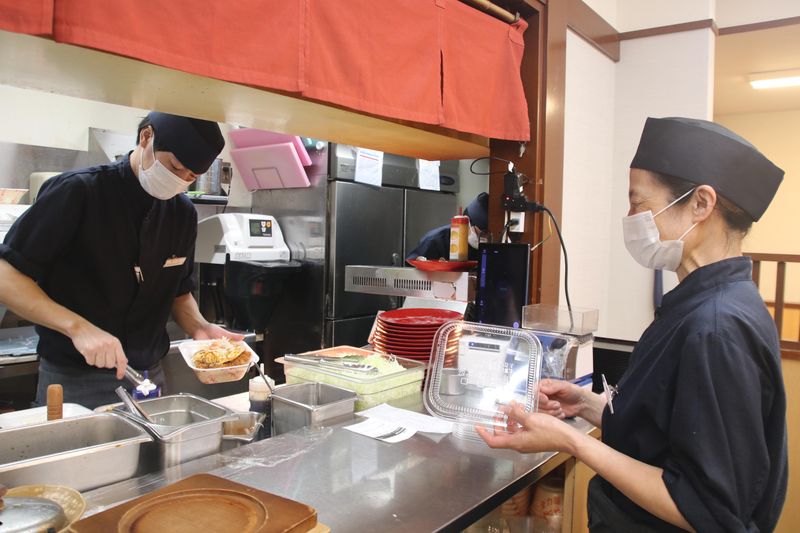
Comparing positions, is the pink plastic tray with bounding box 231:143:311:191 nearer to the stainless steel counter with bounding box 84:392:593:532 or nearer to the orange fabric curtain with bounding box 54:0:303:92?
the orange fabric curtain with bounding box 54:0:303:92

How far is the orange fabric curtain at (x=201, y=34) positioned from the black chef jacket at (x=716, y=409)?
1.21m

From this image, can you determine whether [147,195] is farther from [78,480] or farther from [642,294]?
[642,294]

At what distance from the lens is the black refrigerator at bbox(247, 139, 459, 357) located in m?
4.39

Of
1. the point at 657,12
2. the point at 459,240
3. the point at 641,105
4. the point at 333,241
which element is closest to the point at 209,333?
the point at 459,240

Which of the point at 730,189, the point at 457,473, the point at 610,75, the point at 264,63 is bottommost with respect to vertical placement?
the point at 457,473

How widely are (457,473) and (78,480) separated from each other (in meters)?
0.88

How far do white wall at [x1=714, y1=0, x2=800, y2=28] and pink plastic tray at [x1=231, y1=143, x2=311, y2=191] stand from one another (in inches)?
121

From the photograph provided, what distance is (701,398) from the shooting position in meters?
1.10

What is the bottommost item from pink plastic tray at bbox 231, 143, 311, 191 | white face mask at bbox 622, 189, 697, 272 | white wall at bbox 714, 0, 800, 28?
white face mask at bbox 622, 189, 697, 272

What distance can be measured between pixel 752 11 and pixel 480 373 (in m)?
3.33

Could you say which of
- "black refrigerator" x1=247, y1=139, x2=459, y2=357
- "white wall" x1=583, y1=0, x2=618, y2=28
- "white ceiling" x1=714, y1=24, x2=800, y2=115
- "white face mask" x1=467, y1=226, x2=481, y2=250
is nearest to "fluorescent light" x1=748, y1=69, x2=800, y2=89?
"white ceiling" x1=714, y1=24, x2=800, y2=115

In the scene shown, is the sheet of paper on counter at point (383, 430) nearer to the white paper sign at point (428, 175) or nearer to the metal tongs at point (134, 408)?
the metal tongs at point (134, 408)

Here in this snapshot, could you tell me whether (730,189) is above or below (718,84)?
below

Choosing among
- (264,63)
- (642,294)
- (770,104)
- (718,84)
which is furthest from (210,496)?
(770,104)
